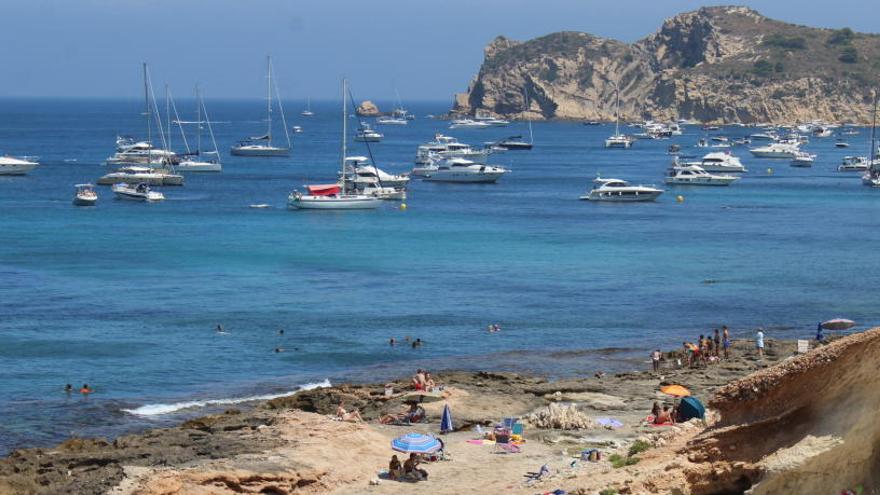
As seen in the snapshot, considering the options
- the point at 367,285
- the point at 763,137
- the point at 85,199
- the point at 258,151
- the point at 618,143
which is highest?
the point at 763,137

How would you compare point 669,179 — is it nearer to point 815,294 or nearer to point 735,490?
point 815,294

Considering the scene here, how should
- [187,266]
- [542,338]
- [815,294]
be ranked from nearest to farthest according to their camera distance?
[542,338]
[815,294]
[187,266]

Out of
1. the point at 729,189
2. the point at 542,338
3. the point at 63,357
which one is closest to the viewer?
the point at 63,357

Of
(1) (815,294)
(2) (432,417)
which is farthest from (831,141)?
(2) (432,417)

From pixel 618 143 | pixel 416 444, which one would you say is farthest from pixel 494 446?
pixel 618 143

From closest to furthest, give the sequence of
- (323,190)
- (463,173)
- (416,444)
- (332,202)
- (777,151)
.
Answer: (416,444), (332,202), (323,190), (463,173), (777,151)

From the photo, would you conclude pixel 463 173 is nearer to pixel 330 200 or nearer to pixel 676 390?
pixel 330 200

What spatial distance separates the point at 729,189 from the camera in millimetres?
111875

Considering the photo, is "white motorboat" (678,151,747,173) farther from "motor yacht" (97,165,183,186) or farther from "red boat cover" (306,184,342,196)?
"motor yacht" (97,165,183,186)

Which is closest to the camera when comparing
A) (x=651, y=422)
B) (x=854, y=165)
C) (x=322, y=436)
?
(x=322, y=436)

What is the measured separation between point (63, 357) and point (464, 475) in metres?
20.4

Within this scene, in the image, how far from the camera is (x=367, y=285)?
5809cm

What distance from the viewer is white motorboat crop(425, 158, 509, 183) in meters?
113

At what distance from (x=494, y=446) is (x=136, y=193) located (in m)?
69.4
